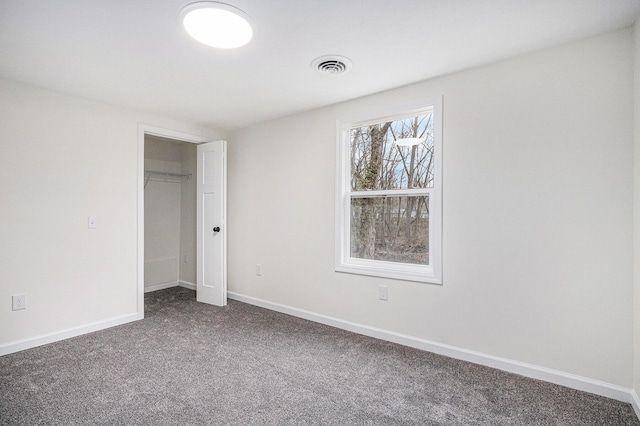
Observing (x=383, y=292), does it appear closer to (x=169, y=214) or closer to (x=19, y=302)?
(x=19, y=302)

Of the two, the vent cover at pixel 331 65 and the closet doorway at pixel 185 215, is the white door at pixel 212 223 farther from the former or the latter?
the vent cover at pixel 331 65

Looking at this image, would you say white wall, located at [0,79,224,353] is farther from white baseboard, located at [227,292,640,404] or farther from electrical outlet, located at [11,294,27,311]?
white baseboard, located at [227,292,640,404]

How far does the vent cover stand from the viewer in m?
2.30

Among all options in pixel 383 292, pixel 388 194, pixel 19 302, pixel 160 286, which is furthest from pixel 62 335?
pixel 388 194

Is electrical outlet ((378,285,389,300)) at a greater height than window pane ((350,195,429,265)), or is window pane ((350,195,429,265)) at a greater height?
window pane ((350,195,429,265))

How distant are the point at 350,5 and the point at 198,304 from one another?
3590mm

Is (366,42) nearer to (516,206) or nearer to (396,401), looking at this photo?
(516,206)

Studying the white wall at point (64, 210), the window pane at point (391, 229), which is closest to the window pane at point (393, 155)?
the window pane at point (391, 229)

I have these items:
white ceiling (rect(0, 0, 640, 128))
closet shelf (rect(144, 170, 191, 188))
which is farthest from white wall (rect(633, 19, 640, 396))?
closet shelf (rect(144, 170, 191, 188))

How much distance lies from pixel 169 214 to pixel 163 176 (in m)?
0.57

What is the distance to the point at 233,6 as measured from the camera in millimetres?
1718

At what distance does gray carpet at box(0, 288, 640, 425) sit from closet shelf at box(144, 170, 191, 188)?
7.79 feet

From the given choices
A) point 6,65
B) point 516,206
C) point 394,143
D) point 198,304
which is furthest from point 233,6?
point 198,304

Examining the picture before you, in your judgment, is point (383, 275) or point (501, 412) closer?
point (501, 412)
